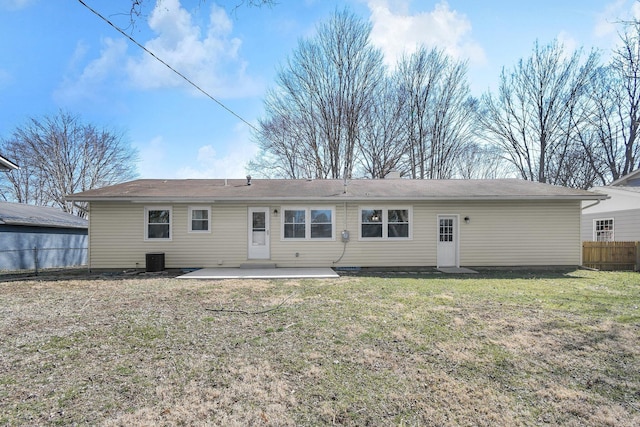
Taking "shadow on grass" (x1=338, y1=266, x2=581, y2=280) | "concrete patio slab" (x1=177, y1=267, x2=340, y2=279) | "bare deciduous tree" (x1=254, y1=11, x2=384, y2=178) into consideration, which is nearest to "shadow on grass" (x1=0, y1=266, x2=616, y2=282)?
"shadow on grass" (x1=338, y1=266, x2=581, y2=280)

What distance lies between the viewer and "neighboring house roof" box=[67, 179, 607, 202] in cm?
1020

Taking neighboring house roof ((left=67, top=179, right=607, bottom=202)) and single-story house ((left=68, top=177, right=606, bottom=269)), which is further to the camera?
single-story house ((left=68, top=177, right=606, bottom=269))

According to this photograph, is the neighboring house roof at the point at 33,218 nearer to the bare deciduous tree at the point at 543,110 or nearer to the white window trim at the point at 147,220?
the white window trim at the point at 147,220

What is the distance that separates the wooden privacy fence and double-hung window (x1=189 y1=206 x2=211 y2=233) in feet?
44.9

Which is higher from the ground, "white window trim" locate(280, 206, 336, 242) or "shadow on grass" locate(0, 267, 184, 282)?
"white window trim" locate(280, 206, 336, 242)

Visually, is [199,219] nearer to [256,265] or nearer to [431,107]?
[256,265]

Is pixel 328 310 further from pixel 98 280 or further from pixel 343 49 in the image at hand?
pixel 343 49

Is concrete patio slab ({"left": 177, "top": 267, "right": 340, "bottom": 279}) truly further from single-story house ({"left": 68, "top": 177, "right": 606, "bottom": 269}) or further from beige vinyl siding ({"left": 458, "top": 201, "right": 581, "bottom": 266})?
beige vinyl siding ({"left": 458, "top": 201, "right": 581, "bottom": 266})

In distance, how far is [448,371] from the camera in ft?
10.7

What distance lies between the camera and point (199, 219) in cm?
1057

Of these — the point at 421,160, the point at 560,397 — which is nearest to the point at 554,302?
the point at 560,397

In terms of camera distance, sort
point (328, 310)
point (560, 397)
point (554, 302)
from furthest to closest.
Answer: point (554, 302) < point (328, 310) < point (560, 397)

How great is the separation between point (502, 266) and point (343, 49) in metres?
17.0

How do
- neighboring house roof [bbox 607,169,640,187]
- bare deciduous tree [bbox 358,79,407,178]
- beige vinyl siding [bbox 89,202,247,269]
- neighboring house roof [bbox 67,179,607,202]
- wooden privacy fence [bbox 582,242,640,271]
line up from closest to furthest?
neighboring house roof [bbox 67,179,607,202] → beige vinyl siding [bbox 89,202,247,269] → wooden privacy fence [bbox 582,242,640,271] → neighboring house roof [bbox 607,169,640,187] → bare deciduous tree [bbox 358,79,407,178]
